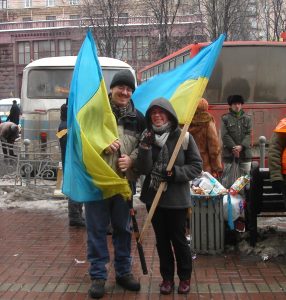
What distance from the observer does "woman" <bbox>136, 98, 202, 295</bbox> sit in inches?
180

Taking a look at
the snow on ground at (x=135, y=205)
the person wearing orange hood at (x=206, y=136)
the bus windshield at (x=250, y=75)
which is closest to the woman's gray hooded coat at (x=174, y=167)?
the snow on ground at (x=135, y=205)

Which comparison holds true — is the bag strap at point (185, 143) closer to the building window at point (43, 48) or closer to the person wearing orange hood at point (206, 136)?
the person wearing orange hood at point (206, 136)

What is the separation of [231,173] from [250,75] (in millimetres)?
4732

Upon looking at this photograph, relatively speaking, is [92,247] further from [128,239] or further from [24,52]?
[24,52]

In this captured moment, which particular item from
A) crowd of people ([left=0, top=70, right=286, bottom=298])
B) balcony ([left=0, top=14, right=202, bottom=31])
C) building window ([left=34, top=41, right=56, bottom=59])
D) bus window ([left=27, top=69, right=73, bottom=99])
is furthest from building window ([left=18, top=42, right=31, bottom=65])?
crowd of people ([left=0, top=70, right=286, bottom=298])

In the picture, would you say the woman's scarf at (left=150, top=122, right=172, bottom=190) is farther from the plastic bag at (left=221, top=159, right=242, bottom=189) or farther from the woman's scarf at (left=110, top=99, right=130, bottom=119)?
the plastic bag at (left=221, top=159, right=242, bottom=189)

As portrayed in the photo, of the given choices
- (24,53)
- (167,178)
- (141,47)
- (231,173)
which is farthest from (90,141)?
(24,53)

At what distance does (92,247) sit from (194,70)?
6.11 ft

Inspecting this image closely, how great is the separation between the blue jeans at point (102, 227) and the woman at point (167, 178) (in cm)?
26

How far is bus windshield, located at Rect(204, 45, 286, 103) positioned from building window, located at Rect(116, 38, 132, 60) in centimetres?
2227

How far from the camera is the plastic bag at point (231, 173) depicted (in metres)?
7.98

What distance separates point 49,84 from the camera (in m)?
14.0

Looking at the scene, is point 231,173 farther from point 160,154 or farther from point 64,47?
point 64,47

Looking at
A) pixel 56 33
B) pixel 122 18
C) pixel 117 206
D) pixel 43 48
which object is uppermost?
pixel 56 33
